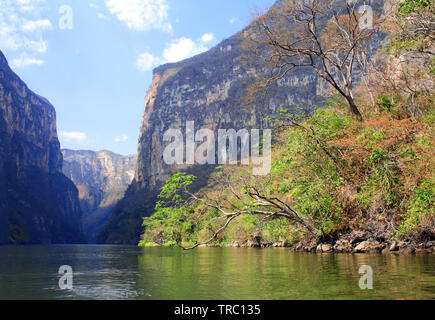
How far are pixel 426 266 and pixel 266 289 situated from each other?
6.20 meters

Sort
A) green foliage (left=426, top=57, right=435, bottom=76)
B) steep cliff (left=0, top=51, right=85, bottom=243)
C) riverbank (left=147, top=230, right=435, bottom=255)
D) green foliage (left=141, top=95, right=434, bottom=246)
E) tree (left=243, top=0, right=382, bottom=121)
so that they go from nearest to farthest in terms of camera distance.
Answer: green foliage (left=141, top=95, right=434, bottom=246) < riverbank (left=147, top=230, right=435, bottom=255) < tree (left=243, top=0, right=382, bottom=121) < green foliage (left=426, top=57, right=435, bottom=76) < steep cliff (left=0, top=51, right=85, bottom=243)

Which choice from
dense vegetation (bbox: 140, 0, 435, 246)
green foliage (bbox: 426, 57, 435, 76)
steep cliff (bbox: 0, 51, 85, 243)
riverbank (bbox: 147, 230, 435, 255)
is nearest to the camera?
dense vegetation (bbox: 140, 0, 435, 246)

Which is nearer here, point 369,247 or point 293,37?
point 369,247

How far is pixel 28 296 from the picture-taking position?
8.46m

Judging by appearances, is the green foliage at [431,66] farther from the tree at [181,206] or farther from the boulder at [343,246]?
the tree at [181,206]

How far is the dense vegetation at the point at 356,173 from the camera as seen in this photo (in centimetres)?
1484

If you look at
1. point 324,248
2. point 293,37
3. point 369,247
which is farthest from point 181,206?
point 293,37

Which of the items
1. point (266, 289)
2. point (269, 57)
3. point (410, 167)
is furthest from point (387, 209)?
point (266, 289)

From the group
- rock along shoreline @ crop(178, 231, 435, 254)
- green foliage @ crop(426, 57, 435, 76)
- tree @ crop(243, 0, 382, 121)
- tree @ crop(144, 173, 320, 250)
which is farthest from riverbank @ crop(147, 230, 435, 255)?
green foliage @ crop(426, 57, 435, 76)

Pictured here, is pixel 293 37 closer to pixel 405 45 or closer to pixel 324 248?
pixel 405 45

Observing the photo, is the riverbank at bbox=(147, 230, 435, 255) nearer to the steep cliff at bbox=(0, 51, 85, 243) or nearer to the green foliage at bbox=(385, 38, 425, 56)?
the green foliage at bbox=(385, 38, 425, 56)

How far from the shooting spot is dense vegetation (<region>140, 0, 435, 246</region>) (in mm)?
14844

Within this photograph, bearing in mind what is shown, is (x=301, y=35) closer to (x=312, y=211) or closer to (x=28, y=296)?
(x=312, y=211)

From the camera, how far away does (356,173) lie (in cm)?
1745
